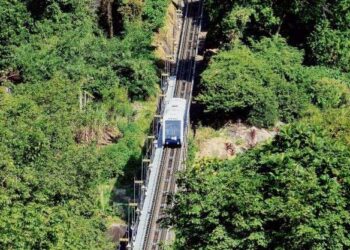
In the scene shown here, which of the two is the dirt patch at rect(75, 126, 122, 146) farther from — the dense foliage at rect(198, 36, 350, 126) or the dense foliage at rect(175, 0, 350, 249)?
the dense foliage at rect(175, 0, 350, 249)

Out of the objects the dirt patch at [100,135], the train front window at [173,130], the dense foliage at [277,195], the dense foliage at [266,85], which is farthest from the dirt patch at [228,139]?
the dense foliage at [277,195]

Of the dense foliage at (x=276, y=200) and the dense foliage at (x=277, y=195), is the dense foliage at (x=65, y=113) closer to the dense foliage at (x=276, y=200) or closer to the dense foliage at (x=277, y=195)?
the dense foliage at (x=277, y=195)

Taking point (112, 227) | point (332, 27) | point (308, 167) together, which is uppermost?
point (332, 27)

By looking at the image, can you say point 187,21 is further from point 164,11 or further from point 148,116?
point 148,116

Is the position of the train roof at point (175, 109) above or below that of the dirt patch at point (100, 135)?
above

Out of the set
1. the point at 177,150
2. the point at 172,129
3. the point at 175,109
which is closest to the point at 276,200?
the point at 172,129

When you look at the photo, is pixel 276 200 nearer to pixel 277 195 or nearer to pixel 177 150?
pixel 277 195

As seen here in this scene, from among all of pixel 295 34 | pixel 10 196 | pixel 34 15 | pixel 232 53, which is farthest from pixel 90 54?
pixel 10 196
